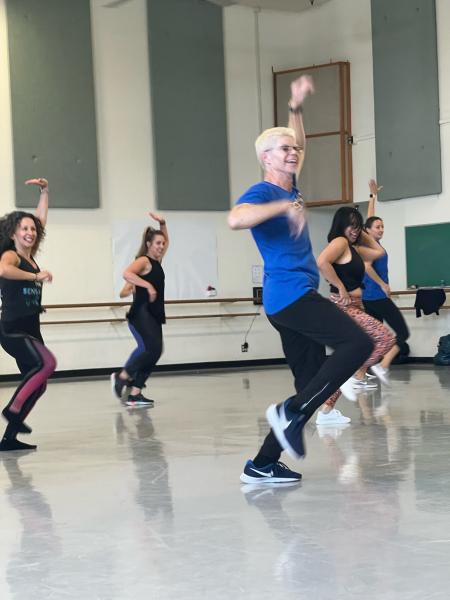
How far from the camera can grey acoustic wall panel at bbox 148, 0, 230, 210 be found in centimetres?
1240

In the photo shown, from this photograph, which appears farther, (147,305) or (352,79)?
(352,79)

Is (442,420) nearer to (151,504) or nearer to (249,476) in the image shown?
(249,476)

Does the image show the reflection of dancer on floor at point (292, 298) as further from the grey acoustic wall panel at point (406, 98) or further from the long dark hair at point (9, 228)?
the grey acoustic wall panel at point (406, 98)

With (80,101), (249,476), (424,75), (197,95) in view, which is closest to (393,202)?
(424,75)

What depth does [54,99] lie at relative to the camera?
11680mm

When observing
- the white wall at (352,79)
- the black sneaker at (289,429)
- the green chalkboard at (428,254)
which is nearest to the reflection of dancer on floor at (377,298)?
the green chalkboard at (428,254)

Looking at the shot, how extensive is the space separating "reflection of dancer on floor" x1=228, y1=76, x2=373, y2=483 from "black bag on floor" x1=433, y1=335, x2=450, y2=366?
758 cm

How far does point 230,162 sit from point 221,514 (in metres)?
9.92

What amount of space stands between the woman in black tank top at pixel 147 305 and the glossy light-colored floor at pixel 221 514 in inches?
56.5

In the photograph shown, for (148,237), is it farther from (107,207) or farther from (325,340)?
(107,207)

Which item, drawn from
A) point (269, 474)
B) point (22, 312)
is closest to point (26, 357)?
point (22, 312)

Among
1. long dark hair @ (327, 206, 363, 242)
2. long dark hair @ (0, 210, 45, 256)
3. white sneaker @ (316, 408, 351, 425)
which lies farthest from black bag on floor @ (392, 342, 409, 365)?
long dark hair @ (0, 210, 45, 256)

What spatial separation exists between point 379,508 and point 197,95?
32.5 ft

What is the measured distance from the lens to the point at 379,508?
343cm
